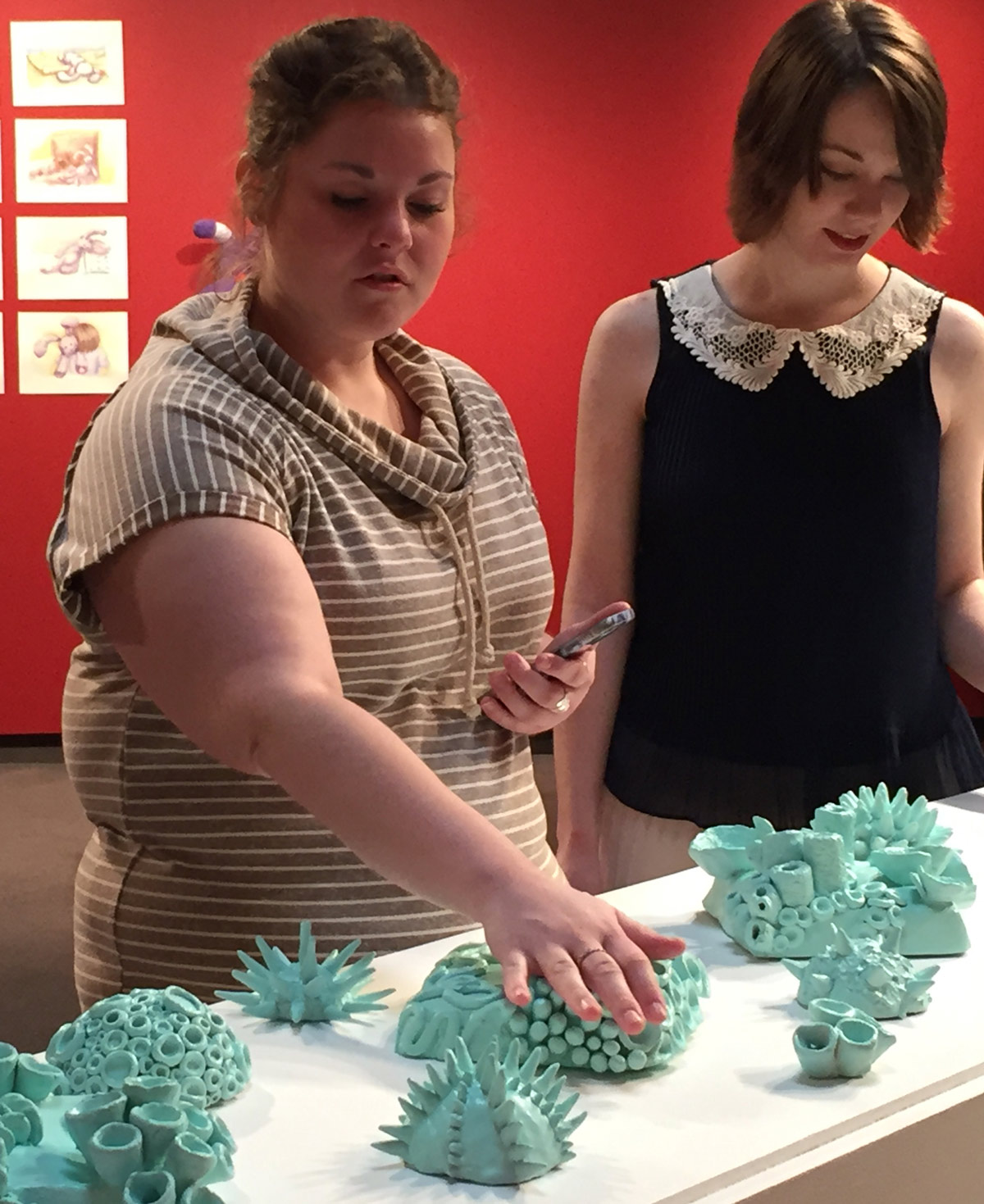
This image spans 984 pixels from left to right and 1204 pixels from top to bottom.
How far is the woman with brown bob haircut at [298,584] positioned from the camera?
46.0 inches

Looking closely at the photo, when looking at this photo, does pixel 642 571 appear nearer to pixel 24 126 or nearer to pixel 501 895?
pixel 501 895

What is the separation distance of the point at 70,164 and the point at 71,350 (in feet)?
1.88

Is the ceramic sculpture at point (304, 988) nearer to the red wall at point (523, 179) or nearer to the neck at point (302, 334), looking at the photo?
the neck at point (302, 334)

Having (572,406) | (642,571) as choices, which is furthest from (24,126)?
(642,571)

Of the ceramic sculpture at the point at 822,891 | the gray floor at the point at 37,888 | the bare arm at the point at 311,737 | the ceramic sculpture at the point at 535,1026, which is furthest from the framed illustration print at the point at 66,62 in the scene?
the ceramic sculpture at the point at 535,1026

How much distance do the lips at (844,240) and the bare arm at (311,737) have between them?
0.85m

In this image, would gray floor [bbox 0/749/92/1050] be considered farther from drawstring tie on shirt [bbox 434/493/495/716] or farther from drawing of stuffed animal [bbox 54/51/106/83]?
drawing of stuffed animal [bbox 54/51/106/83]

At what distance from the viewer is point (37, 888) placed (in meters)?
4.30

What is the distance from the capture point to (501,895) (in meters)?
1.04

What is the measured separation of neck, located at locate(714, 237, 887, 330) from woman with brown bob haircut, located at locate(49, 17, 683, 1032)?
1.77ft

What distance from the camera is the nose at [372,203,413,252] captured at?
131cm

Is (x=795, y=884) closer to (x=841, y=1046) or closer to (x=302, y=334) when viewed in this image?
(x=841, y=1046)

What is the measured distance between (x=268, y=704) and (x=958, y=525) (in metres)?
1.09

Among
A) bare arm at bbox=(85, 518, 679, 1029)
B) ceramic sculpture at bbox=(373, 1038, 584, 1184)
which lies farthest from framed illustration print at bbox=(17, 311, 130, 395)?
ceramic sculpture at bbox=(373, 1038, 584, 1184)
